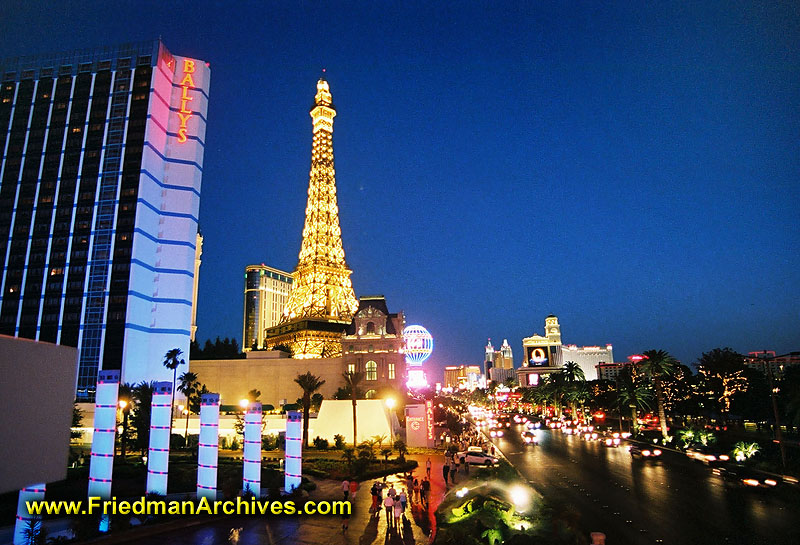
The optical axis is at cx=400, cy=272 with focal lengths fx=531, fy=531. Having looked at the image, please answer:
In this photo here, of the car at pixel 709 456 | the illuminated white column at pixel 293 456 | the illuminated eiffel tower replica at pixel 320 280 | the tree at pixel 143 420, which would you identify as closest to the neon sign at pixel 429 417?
the car at pixel 709 456

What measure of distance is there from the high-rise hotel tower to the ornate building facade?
26036 mm

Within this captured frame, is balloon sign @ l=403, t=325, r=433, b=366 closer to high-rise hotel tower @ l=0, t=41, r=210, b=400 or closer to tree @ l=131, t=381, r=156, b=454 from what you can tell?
high-rise hotel tower @ l=0, t=41, r=210, b=400

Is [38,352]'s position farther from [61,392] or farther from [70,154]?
[70,154]

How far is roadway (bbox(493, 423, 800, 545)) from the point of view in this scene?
61.7 ft

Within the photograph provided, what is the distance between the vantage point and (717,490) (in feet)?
90.7

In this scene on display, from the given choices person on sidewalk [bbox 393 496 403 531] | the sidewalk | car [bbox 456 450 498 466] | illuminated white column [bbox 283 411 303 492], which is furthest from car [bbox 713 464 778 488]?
illuminated white column [bbox 283 411 303 492]

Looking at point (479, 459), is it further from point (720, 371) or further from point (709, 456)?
point (720, 371)

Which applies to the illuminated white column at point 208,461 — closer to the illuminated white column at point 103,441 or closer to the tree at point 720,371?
the illuminated white column at point 103,441

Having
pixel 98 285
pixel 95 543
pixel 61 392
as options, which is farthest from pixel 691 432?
pixel 98 285

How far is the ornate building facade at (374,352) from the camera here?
81500 mm

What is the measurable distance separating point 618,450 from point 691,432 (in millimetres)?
6352

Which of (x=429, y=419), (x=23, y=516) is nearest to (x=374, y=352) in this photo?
(x=429, y=419)

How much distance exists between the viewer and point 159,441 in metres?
22.6

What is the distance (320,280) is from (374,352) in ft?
90.6
